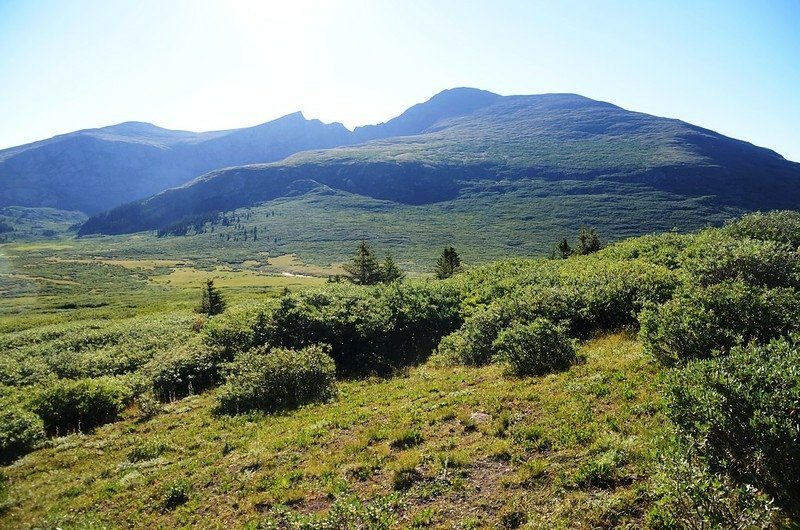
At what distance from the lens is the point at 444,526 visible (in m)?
8.62

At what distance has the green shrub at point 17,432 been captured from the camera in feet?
51.8

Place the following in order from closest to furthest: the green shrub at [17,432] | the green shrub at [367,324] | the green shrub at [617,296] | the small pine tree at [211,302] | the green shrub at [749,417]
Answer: the green shrub at [749,417]
the green shrub at [17,432]
the green shrub at [617,296]
the green shrub at [367,324]
the small pine tree at [211,302]

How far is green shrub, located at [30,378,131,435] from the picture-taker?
61.9 feet

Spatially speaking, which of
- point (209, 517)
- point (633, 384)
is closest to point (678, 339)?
point (633, 384)

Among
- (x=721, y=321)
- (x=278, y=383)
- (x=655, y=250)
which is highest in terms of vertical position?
(x=655, y=250)

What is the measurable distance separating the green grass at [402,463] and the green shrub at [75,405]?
223 cm

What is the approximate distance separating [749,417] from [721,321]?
6.70 metres

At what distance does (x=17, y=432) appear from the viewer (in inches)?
646

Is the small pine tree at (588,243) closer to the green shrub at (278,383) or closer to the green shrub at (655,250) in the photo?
the green shrub at (655,250)

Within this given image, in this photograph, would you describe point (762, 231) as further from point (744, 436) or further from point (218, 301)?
point (218, 301)

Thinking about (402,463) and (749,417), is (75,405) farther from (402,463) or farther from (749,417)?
(749,417)

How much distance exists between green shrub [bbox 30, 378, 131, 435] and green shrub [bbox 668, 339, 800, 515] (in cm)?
2192

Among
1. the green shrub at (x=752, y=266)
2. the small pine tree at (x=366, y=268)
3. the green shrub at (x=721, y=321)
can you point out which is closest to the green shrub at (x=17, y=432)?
the green shrub at (x=721, y=321)

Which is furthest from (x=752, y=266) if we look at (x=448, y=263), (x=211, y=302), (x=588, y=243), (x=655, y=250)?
(x=211, y=302)
